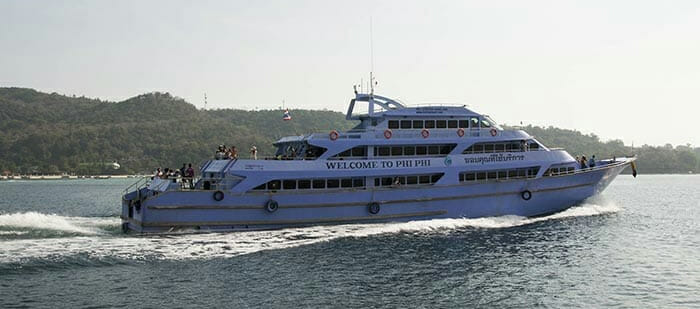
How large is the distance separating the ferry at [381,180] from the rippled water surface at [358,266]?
0.91 meters

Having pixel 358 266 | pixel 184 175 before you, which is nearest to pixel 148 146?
pixel 184 175

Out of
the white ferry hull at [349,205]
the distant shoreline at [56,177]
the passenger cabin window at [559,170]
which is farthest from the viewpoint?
the distant shoreline at [56,177]

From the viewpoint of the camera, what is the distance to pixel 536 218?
114 feet

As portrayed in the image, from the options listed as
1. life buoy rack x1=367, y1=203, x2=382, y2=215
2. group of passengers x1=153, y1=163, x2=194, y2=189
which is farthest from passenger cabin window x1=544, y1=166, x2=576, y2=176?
group of passengers x1=153, y1=163, x2=194, y2=189

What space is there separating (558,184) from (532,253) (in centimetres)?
961

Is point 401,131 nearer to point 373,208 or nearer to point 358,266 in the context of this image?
point 373,208

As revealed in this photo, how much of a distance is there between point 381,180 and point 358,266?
909cm

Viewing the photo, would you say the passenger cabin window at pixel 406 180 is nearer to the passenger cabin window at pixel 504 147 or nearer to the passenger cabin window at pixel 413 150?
the passenger cabin window at pixel 413 150

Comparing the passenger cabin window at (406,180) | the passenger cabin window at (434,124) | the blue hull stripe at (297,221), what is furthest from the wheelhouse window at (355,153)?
the blue hull stripe at (297,221)

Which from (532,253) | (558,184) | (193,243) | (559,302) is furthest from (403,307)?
(558,184)

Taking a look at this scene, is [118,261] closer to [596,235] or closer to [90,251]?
[90,251]

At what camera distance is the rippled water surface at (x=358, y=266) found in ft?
63.5

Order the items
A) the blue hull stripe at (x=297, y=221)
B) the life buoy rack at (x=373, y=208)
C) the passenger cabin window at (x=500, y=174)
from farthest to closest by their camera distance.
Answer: the passenger cabin window at (x=500, y=174) < the life buoy rack at (x=373, y=208) < the blue hull stripe at (x=297, y=221)

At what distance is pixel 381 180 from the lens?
32062 millimetres
